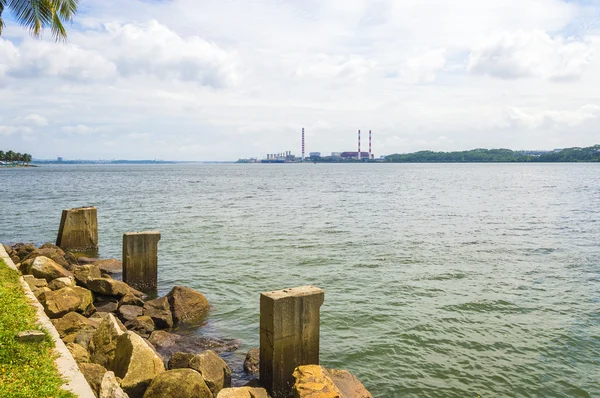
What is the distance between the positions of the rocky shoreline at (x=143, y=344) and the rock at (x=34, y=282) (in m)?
0.03

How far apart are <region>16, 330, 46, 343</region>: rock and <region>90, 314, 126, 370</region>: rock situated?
158cm

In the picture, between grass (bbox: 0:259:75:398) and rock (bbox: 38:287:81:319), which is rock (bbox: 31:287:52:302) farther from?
grass (bbox: 0:259:75:398)

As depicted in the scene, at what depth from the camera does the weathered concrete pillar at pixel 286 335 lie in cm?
863

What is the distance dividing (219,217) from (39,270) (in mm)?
21596

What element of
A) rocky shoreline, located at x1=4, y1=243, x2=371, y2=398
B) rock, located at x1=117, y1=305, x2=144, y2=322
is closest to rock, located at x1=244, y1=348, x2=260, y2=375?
rocky shoreline, located at x1=4, y1=243, x2=371, y2=398

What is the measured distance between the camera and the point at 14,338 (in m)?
7.51

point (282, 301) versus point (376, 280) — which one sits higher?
point (282, 301)

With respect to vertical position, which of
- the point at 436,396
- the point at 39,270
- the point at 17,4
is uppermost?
the point at 17,4

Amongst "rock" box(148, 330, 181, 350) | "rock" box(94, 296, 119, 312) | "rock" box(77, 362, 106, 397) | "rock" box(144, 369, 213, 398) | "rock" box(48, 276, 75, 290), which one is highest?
"rock" box(48, 276, 75, 290)

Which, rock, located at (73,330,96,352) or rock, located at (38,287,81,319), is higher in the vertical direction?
rock, located at (38,287,81,319)

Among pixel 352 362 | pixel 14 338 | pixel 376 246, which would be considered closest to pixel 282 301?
pixel 352 362

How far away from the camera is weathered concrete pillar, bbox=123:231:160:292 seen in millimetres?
→ 15469

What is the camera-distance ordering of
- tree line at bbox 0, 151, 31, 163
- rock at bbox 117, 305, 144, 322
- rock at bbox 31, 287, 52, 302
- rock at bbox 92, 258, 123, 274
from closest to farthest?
rock at bbox 31, 287, 52, 302
rock at bbox 117, 305, 144, 322
rock at bbox 92, 258, 123, 274
tree line at bbox 0, 151, 31, 163

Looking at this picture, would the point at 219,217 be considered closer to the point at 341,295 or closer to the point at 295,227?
the point at 295,227
